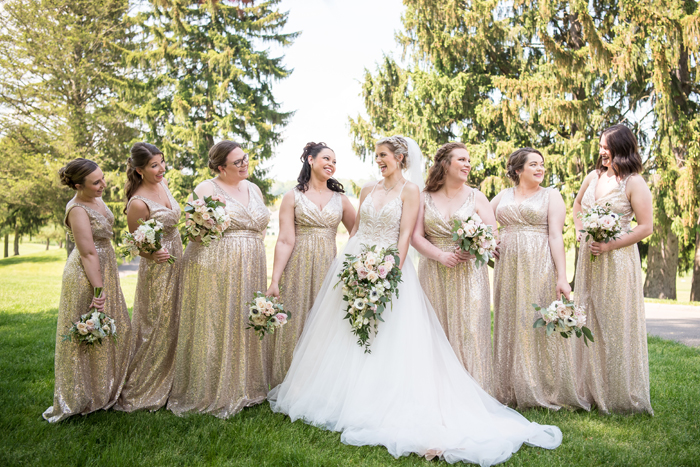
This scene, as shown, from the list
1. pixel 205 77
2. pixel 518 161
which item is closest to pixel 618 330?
pixel 518 161

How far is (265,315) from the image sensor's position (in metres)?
4.34

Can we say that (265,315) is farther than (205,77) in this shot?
No

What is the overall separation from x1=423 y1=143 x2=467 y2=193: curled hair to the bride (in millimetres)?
173

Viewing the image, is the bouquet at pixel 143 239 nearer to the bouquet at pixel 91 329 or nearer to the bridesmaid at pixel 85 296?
the bridesmaid at pixel 85 296

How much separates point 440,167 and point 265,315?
233 cm

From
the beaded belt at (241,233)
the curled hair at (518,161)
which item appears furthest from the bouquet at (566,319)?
the beaded belt at (241,233)

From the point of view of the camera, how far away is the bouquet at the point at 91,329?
4207 mm

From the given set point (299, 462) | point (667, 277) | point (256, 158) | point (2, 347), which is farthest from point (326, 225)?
point (256, 158)

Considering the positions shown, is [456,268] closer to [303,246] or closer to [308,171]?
[303,246]

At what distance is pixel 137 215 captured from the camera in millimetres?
4668

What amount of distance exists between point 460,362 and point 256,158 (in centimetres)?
2121

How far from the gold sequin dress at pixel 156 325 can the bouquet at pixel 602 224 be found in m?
4.21

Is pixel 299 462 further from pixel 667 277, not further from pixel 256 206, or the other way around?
pixel 667 277

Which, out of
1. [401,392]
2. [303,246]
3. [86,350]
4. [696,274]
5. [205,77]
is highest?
[205,77]
